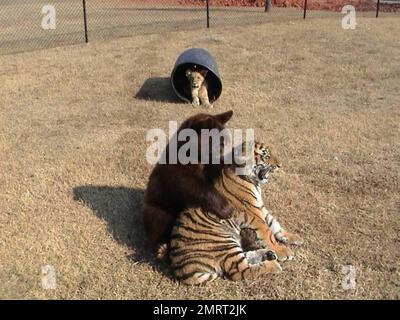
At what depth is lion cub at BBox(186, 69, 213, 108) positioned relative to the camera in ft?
29.5

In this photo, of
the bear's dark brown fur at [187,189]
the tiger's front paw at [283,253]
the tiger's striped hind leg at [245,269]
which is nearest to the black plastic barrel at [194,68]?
the bear's dark brown fur at [187,189]

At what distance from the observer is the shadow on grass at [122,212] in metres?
4.86

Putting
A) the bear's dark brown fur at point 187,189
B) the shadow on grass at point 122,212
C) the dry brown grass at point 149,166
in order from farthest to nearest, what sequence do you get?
the shadow on grass at point 122,212 < the dry brown grass at point 149,166 < the bear's dark brown fur at point 187,189

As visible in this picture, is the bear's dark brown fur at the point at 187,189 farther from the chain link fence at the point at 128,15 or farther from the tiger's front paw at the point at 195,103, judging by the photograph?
the chain link fence at the point at 128,15

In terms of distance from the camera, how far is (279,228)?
4.95 m

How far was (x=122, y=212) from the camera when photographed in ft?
18.0

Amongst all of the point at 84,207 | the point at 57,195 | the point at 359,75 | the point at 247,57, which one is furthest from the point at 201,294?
the point at 247,57

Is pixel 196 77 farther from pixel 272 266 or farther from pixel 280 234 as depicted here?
pixel 272 266

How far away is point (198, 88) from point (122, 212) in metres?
4.11

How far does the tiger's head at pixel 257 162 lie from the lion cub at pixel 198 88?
4363mm

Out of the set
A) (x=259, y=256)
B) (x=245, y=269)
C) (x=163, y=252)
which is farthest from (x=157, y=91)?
(x=245, y=269)

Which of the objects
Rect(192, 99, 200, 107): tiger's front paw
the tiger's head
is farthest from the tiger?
Rect(192, 99, 200, 107): tiger's front paw

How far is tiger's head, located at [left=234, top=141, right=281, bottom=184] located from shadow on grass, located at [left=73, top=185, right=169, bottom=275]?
3.74 ft
